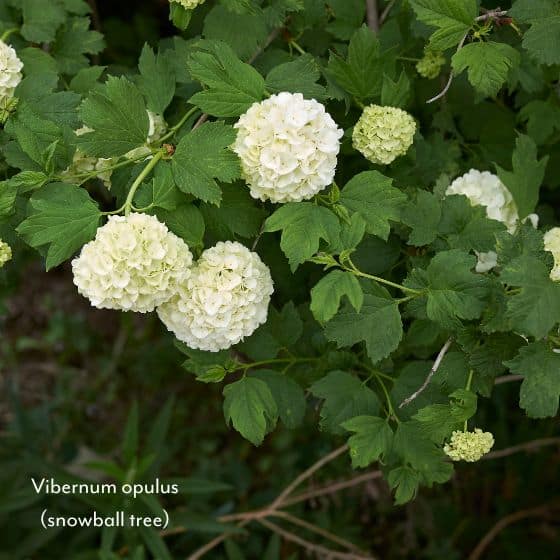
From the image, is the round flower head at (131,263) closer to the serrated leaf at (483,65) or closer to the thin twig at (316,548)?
the serrated leaf at (483,65)

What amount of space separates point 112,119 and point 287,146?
426 mm

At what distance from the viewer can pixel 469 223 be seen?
5.82 feet

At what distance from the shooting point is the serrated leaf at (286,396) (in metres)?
1.88

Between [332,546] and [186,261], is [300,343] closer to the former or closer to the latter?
[186,261]

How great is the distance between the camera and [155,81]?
1800 millimetres

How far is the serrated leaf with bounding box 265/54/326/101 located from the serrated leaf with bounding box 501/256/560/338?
0.63 metres

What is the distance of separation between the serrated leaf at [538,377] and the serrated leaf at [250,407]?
0.60m

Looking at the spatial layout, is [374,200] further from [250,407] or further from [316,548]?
[316,548]

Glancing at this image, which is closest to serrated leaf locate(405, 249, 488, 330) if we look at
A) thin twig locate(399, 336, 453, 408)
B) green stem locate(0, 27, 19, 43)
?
thin twig locate(399, 336, 453, 408)

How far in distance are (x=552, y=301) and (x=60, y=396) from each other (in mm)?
2863

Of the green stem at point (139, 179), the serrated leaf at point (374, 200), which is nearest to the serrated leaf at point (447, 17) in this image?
the serrated leaf at point (374, 200)

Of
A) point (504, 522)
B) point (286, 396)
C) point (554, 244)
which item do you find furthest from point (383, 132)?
point (504, 522)

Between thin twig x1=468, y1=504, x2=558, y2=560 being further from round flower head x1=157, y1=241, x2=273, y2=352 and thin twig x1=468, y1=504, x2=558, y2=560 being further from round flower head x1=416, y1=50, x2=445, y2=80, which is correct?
round flower head x1=416, y1=50, x2=445, y2=80

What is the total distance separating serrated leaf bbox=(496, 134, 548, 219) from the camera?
6.16ft
